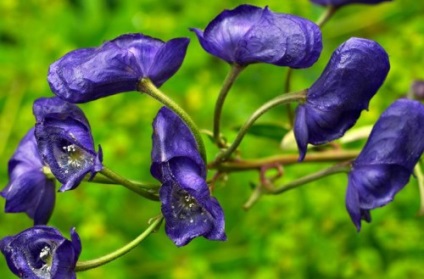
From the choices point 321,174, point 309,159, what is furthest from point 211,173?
point 321,174

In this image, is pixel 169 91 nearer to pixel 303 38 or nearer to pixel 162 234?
pixel 162 234

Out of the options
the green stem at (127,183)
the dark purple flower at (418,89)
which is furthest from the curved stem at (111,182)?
the dark purple flower at (418,89)

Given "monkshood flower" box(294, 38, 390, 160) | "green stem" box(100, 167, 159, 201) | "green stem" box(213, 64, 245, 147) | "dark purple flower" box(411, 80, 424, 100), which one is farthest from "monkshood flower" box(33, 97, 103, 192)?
"dark purple flower" box(411, 80, 424, 100)

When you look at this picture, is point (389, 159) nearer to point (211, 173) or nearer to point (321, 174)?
point (321, 174)

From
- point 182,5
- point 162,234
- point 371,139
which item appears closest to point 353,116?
point 371,139

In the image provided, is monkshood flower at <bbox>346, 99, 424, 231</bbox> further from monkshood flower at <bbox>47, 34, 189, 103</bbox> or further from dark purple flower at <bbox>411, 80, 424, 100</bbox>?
dark purple flower at <bbox>411, 80, 424, 100</bbox>
